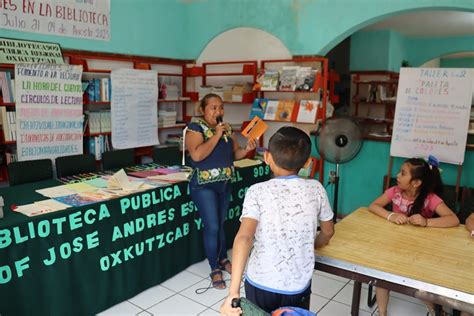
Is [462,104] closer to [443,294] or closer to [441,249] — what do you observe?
[441,249]

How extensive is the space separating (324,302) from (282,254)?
1526 millimetres

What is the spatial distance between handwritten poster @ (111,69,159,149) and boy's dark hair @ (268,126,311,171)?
11.4 feet

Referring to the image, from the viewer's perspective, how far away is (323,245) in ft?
5.87

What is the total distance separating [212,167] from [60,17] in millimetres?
2520

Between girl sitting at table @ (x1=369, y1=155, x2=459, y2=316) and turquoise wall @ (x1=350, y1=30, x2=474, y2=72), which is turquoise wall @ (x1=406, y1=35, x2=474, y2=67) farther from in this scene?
girl sitting at table @ (x1=369, y1=155, x2=459, y2=316)

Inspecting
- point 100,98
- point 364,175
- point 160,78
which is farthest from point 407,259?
point 160,78

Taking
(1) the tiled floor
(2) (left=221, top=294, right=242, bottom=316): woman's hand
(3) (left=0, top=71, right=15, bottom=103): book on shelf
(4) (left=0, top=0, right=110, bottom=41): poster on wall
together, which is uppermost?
(4) (left=0, top=0, right=110, bottom=41): poster on wall

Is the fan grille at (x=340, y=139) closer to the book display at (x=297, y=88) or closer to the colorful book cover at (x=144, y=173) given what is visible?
the book display at (x=297, y=88)

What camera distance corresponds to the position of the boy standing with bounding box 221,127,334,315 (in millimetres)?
1435

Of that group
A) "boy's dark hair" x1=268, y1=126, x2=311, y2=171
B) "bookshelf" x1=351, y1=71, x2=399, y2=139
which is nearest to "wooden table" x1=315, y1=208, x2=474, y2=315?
"boy's dark hair" x1=268, y1=126, x2=311, y2=171

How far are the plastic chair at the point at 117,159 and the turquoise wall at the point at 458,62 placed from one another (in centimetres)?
1058

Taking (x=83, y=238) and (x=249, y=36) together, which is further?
(x=249, y=36)

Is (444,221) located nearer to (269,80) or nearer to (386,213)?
(386,213)

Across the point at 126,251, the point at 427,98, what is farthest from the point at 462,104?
the point at 126,251
